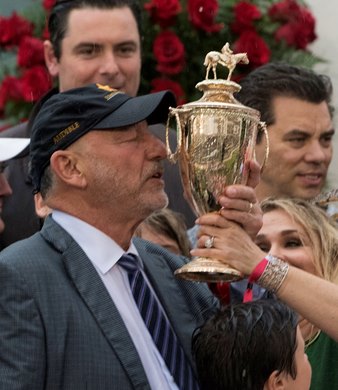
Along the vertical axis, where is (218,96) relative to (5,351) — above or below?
above

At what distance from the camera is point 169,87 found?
7.11 m

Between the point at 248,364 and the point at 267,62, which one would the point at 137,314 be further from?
the point at 267,62

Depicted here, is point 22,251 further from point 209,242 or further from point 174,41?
point 174,41

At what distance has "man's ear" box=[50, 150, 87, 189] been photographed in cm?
473

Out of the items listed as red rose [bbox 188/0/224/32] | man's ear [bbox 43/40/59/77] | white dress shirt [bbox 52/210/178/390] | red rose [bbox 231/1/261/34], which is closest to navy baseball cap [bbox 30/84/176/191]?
white dress shirt [bbox 52/210/178/390]

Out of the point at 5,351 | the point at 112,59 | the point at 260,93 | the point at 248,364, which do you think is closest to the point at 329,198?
the point at 260,93

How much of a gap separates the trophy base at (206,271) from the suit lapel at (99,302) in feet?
1.08

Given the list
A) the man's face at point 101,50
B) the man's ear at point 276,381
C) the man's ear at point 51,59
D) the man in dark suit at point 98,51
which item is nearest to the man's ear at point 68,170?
the man's ear at point 276,381

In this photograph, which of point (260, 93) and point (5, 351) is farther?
point (260, 93)

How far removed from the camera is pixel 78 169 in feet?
15.5

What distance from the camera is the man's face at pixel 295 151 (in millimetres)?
6520

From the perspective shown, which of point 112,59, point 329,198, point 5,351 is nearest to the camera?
point 5,351

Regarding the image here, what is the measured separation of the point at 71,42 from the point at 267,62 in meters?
1.13

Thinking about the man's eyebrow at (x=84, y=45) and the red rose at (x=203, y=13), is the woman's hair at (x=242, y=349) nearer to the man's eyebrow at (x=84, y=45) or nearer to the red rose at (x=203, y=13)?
the man's eyebrow at (x=84, y=45)
